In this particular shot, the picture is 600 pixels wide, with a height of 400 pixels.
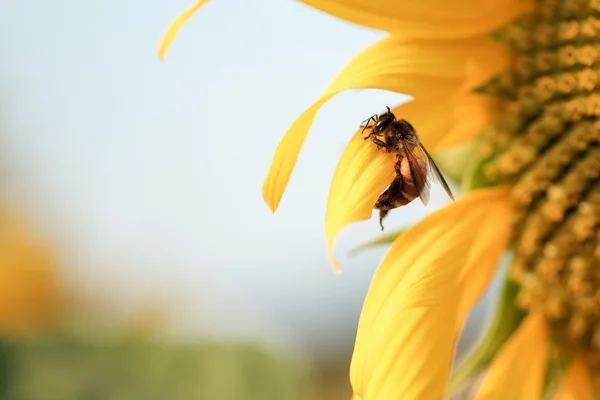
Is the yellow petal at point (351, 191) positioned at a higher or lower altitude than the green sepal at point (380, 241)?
higher

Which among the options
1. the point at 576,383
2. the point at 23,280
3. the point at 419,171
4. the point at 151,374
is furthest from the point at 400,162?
the point at 23,280

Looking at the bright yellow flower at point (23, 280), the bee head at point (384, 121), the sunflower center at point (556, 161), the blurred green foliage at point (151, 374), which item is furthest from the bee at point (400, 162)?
the bright yellow flower at point (23, 280)

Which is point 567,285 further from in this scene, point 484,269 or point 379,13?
point 379,13

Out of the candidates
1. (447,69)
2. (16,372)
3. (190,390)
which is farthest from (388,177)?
(16,372)

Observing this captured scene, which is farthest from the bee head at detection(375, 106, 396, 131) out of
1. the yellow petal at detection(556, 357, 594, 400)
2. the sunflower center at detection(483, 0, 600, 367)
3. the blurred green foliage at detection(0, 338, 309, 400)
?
the blurred green foliage at detection(0, 338, 309, 400)

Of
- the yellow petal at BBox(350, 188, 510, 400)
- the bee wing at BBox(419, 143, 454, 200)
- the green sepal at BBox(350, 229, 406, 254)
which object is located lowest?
the yellow petal at BBox(350, 188, 510, 400)

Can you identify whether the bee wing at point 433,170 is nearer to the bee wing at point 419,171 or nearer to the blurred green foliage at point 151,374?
the bee wing at point 419,171

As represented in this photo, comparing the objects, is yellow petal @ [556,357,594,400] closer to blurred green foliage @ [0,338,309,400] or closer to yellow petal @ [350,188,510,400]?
yellow petal @ [350,188,510,400]
